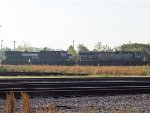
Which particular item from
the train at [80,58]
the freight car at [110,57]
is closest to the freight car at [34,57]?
the train at [80,58]

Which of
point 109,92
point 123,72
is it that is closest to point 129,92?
point 109,92

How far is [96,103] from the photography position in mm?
12969

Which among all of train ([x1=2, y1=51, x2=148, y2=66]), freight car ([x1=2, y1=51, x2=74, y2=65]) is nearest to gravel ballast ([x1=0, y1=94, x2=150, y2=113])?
train ([x1=2, y1=51, x2=148, y2=66])

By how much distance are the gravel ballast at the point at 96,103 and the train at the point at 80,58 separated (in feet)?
169

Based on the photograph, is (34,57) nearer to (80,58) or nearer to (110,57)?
(80,58)

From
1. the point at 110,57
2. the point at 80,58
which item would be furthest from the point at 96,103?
the point at 80,58

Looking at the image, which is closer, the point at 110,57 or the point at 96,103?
the point at 96,103

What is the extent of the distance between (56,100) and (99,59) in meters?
61.2

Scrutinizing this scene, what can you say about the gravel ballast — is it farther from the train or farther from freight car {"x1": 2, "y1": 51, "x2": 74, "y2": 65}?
freight car {"x1": 2, "y1": 51, "x2": 74, "y2": 65}

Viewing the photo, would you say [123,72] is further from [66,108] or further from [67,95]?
[66,108]

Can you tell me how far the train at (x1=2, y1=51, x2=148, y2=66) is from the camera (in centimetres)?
6919

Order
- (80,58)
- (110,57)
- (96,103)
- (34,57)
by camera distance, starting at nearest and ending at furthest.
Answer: (96,103)
(110,57)
(80,58)
(34,57)

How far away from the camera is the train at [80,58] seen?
69.2 meters

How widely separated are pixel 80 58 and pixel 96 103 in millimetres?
63418
